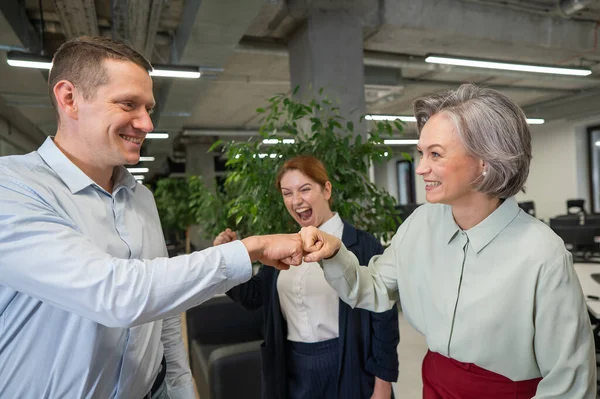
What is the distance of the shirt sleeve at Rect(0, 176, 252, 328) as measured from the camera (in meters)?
0.92

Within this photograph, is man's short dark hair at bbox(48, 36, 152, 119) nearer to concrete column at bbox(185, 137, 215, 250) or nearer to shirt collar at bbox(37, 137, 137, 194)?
shirt collar at bbox(37, 137, 137, 194)

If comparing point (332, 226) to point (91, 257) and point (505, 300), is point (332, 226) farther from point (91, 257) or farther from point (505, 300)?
point (91, 257)

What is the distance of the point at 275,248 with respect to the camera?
1.21 m

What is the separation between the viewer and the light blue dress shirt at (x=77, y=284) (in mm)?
919

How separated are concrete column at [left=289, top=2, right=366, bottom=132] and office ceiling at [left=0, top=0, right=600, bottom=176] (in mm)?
185

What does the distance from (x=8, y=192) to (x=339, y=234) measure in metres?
1.29

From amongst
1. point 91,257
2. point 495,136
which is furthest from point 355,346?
point 91,257

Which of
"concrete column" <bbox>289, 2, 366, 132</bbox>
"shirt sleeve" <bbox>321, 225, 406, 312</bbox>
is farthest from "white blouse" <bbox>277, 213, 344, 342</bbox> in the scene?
"concrete column" <bbox>289, 2, 366, 132</bbox>

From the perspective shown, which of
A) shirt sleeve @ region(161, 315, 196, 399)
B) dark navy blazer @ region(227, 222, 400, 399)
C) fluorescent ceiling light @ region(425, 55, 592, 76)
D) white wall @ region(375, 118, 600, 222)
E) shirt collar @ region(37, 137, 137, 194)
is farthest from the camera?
white wall @ region(375, 118, 600, 222)

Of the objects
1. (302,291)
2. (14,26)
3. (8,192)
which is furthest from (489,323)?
(14,26)

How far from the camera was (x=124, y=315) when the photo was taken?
3.03 feet

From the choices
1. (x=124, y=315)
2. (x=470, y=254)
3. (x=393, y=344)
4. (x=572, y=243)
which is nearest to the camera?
(x=124, y=315)

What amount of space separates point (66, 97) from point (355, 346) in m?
1.37

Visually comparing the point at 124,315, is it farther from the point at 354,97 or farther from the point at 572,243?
the point at 572,243
